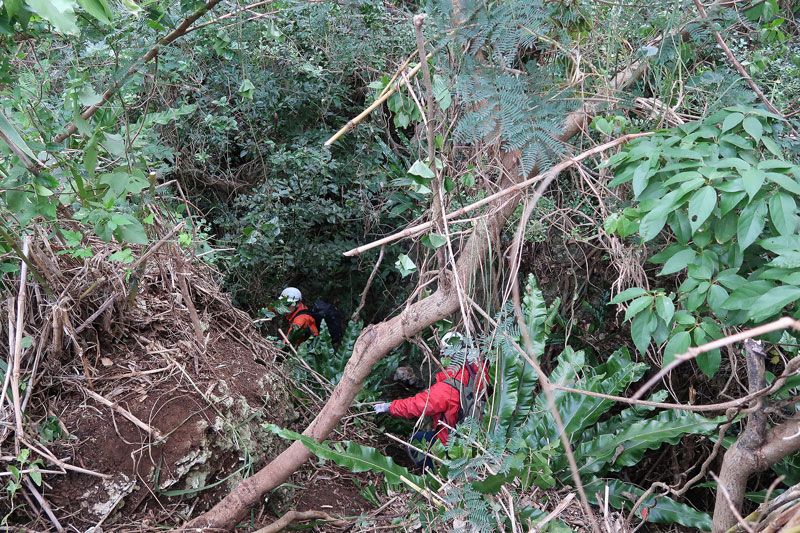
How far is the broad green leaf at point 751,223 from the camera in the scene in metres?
1.69

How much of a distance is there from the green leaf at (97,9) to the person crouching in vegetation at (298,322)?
455cm

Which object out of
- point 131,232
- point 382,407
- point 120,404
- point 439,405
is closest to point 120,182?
point 131,232

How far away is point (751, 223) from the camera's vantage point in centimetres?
170

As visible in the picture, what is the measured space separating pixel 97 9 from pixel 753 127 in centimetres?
188

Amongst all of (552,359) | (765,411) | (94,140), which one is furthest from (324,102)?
(765,411)

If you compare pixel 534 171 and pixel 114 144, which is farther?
pixel 534 171

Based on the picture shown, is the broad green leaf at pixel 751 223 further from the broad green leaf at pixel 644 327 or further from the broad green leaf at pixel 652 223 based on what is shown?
the broad green leaf at pixel 644 327

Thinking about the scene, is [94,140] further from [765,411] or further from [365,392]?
[365,392]

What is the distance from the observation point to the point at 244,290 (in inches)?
237

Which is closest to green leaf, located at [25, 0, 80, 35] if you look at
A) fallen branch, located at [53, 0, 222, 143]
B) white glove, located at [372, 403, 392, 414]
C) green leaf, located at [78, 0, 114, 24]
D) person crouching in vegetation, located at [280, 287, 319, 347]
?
green leaf, located at [78, 0, 114, 24]

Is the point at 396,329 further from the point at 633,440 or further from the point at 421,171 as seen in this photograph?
the point at 633,440

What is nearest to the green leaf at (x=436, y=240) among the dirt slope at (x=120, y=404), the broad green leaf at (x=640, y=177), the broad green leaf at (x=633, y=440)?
the broad green leaf at (x=640, y=177)

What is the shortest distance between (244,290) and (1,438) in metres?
3.52

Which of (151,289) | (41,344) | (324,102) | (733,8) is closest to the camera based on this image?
(733,8)
